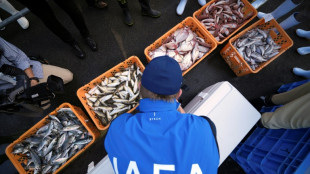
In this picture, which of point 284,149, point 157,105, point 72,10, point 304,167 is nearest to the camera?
point 157,105

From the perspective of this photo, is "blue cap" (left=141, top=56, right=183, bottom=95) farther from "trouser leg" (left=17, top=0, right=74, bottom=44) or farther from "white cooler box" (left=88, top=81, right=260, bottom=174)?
"trouser leg" (left=17, top=0, right=74, bottom=44)

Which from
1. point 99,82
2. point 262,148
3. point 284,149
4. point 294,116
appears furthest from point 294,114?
point 99,82

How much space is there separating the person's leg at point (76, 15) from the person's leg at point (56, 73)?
0.59 m

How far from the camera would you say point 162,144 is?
96 centimetres

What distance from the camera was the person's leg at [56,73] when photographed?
231 cm

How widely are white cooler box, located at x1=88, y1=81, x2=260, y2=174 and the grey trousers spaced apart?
160 millimetres

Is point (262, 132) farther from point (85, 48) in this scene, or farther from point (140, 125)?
point (85, 48)

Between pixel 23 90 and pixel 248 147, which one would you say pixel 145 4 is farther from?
pixel 248 147

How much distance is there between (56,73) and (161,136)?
2114mm

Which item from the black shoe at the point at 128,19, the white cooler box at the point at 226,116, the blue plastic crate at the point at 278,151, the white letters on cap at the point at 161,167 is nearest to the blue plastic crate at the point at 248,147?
the blue plastic crate at the point at 278,151

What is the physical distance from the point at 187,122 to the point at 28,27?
3.26 m

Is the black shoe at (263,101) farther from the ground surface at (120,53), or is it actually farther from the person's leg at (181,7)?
the person's leg at (181,7)

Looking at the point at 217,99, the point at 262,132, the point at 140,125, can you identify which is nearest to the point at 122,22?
the point at 217,99

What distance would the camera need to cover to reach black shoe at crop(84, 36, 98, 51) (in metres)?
2.65
